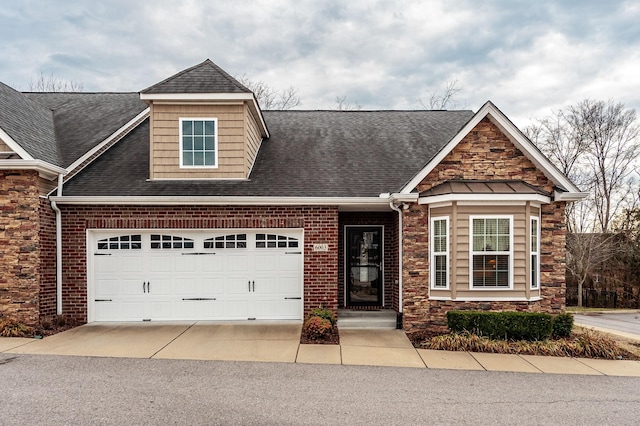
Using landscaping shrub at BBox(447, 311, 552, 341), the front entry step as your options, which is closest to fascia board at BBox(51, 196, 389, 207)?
the front entry step

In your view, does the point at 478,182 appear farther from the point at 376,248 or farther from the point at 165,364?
the point at 165,364

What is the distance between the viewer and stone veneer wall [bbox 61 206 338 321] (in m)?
10.4

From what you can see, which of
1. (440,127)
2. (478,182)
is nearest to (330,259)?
(478,182)

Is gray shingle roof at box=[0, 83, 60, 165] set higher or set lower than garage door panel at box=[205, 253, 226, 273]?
higher

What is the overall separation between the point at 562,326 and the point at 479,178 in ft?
11.9

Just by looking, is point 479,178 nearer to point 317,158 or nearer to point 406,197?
point 406,197

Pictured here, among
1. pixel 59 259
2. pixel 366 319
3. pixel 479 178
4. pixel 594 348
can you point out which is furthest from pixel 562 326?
pixel 59 259

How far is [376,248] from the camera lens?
1185 cm

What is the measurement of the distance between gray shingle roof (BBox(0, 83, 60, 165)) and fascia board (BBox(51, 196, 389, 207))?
133cm

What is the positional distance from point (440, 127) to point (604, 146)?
19.0m

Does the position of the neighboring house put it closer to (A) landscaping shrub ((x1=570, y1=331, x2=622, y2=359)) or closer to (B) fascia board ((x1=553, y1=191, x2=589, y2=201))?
(B) fascia board ((x1=553, y1=191, x2=589, y2=201))

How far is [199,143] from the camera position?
1116 cm

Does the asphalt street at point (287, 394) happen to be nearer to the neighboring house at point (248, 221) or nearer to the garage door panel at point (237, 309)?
the neighboring house at point (248, 221)

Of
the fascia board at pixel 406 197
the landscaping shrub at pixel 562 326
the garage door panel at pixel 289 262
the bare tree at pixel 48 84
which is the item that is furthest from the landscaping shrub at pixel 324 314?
the bare tree at pixel 48 84
